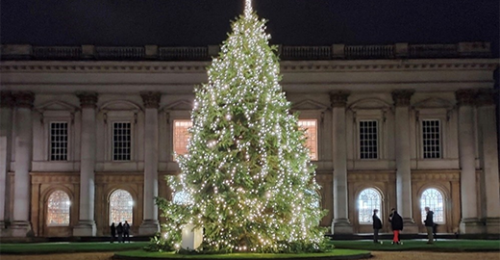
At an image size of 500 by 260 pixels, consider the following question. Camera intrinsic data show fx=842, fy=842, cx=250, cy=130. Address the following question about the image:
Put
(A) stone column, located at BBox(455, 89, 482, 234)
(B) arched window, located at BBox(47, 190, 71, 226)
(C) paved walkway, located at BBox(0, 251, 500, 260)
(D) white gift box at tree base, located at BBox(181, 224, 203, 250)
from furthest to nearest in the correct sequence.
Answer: (B) arched window, located at BBox(47, 190, 71, 226), (A) stone column, located at BBox(455, 89, 482, 234), (D) white gift box at tree base, located at BBox(181, 224, 203, 250), (C) paved walkway, located at BBox(0, 251, 500, 260)

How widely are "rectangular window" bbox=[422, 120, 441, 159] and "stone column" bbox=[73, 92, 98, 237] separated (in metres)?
20.3

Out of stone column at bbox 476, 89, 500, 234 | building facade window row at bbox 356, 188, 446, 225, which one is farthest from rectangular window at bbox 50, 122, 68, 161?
stone column at bbox 476, 89, 500, 234

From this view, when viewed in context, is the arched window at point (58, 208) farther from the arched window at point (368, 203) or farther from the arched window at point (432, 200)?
the arched window at point (432, 200)

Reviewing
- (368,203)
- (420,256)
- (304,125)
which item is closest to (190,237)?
(420,256)

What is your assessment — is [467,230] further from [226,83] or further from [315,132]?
[226,83]

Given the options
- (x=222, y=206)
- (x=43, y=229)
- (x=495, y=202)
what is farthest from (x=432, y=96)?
(x=222, y=206)

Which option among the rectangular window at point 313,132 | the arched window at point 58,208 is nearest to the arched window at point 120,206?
the arched window at point 58,208

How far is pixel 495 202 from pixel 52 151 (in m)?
27.1

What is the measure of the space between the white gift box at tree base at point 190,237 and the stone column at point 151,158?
24.1 m

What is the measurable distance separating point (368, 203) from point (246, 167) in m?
26.4

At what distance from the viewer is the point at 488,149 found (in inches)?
2020

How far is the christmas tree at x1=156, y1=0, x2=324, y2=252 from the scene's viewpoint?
26.4m

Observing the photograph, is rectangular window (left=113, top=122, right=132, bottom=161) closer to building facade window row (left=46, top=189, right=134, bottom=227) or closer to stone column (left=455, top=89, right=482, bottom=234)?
building facade window row (left=46, top=189, right=134, bottom=227)

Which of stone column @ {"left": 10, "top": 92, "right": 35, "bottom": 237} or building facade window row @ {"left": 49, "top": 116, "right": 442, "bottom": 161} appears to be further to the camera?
building facade window row @ {"left": 49, "top": 116, "right": 442, "bottom": 161}
